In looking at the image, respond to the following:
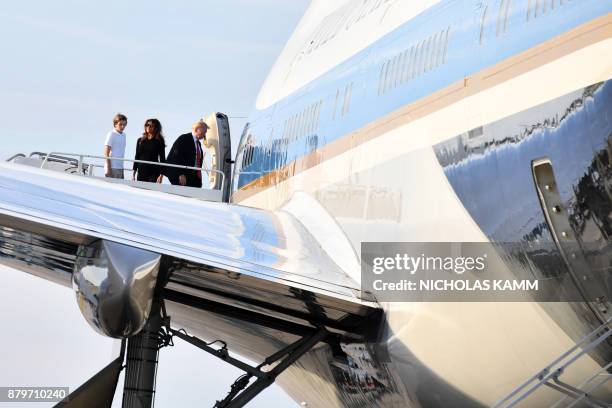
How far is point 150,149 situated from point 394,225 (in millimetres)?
8848

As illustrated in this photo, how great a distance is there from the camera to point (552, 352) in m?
7.30

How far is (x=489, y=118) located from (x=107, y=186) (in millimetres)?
3997

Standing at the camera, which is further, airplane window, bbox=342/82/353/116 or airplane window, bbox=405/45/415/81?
airplane window, bbox=342/82/353/116

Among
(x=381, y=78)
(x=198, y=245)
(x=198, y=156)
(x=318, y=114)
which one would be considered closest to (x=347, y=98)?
(x=381, y=78)

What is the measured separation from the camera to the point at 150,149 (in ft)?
55.6

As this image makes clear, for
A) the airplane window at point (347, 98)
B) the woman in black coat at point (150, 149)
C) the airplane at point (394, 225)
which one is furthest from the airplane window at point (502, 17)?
the woman in black coat at point (150, 149)

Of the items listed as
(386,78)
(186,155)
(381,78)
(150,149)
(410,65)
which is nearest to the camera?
(410,65)

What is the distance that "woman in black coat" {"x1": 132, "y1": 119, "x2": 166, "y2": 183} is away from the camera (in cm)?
1692

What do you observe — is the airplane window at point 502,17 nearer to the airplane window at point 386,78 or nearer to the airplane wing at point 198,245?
the airplane window at point 386,78

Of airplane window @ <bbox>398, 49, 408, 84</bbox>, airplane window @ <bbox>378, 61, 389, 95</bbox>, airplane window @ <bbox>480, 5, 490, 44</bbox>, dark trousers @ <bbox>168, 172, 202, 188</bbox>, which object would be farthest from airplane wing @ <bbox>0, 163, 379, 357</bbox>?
dark trousers @ <bbox>168, 172, 202, 188</bbox>

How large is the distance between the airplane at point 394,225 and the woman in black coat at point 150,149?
4.80 m

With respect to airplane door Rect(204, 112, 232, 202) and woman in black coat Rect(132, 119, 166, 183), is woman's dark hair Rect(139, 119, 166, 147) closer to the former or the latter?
woman in black coat Rect(132, 119, 166, 183)

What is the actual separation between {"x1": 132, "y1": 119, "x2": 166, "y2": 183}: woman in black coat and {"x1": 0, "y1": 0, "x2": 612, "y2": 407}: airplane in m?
4.80

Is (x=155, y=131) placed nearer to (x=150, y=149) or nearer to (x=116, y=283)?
(x=150, y=149)
